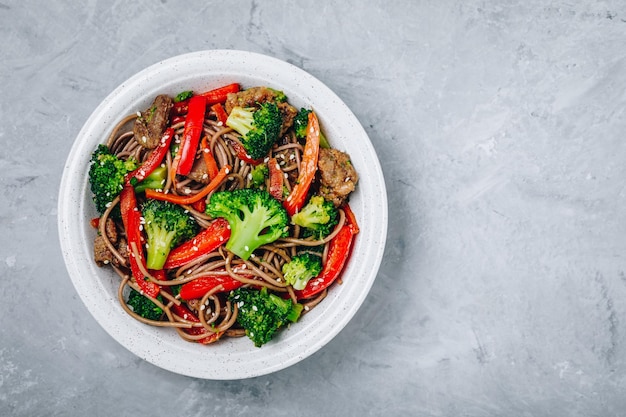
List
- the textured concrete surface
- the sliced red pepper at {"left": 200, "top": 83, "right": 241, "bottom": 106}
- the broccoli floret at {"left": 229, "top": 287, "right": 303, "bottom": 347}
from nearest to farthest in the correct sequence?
the broccoli floret at {"left": 229, "top": 287, "right": 303, "bottom": 347}, the sliced red pepper at {"left": 200, "top": 83, "right": 241, "bottom": 106}, the textured concrete surface

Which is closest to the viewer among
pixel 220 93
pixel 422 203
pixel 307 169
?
pixel 307 169

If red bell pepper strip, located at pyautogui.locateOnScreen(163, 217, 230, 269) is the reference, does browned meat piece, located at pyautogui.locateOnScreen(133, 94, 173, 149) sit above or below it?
above

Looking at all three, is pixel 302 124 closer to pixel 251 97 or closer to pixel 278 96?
pixel 278 96

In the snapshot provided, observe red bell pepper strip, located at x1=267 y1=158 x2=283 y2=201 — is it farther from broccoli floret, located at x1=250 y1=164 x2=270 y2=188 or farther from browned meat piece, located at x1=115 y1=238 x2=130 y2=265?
browned meat piece, located at x1=115 y1=238 x2=130 y2=265

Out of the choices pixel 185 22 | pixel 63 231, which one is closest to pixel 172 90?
pixel 185 22

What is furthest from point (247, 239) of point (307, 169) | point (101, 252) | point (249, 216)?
point (101, 252)

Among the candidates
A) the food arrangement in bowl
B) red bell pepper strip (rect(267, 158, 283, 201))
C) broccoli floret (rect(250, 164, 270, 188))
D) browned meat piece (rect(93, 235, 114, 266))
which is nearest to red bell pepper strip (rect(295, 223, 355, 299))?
the food arrangement in bowl
